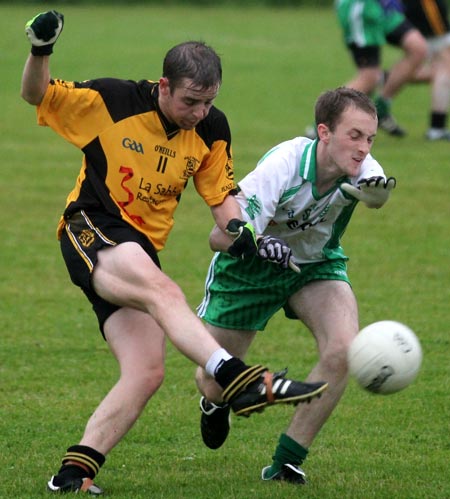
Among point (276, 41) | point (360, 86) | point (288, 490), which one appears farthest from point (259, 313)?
point (276, 41)

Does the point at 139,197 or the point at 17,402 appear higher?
the point at 139,197

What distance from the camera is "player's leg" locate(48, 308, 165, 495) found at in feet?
17.5

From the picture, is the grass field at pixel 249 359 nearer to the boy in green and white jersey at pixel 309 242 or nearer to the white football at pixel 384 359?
the boy in green and white jersey at pixel 309 242

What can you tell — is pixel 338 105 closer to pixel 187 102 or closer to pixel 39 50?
pixel 187 102

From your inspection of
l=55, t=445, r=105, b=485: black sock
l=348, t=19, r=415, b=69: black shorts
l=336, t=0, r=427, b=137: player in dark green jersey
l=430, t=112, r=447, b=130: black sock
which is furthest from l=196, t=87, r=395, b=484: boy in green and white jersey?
l=430, t=112, r=447, b=130: black sock

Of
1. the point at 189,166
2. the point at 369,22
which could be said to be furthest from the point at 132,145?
the point at 369,22

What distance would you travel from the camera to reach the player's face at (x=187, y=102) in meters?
5.41

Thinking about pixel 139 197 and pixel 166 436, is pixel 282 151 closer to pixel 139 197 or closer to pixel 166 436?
pixel 139 197

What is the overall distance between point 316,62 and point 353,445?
56.3 ft

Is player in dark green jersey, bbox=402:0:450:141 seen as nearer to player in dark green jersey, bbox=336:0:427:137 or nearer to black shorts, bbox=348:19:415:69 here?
player in dark green jersey, bbox=336:0:427:137

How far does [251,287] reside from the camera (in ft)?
19.5

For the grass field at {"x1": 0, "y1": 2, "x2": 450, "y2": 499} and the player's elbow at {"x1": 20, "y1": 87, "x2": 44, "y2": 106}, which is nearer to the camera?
the player's elbow at {"x1": 20, "y1": 87, "x2": 44, "y2": 106}

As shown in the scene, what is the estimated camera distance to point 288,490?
18.2ft

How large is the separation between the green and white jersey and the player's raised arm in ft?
3.35
